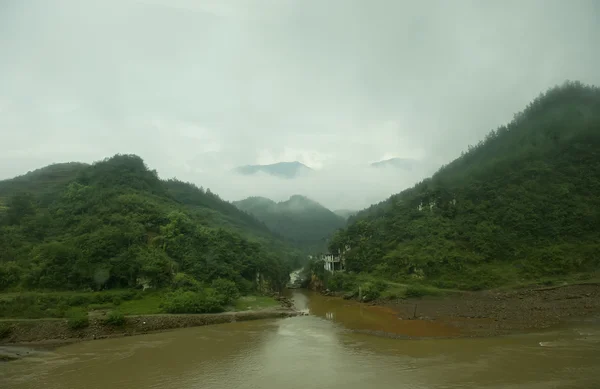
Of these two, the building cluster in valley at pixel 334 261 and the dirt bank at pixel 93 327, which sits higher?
the building cluster in valley at pixel 334 261

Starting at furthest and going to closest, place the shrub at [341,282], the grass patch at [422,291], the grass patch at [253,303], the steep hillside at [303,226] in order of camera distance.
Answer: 1. the steep hillside at [303,226]
2. the shrub at [341,282]
3. the grass patch at [422,291]
4. the grass patch at [253,303]

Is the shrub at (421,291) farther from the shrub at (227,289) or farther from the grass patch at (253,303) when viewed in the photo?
the shrub at (227,289)

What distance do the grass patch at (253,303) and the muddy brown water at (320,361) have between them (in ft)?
21.5

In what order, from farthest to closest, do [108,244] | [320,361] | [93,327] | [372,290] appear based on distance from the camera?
→ [372,290] → [108,244] → [93,327] → [320,361]

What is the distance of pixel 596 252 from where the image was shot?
3841cm

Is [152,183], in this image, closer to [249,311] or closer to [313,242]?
[249,311]

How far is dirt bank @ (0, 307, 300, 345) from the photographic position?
25750 millimetres

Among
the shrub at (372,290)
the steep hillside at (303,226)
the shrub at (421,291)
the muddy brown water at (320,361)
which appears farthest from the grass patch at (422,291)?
the steep hillside at (303,226)

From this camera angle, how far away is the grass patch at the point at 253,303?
116ft

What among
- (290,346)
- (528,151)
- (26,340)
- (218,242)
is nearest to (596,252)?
A: (528,151)

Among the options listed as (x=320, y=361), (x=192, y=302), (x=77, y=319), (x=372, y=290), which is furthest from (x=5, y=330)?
(x=372, y=290)

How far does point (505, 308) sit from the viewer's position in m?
31.0

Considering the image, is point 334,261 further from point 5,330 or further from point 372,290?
point 5,330

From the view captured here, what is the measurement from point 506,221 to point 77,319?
4737cm
